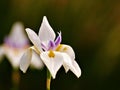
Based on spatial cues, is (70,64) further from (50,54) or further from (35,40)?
(35,40)

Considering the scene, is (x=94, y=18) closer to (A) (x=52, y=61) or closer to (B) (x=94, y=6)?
(B) (x=94, y=6)

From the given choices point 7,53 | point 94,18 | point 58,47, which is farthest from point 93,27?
point 58,47

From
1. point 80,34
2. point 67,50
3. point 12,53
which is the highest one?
point 67,50

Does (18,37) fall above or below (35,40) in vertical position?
below

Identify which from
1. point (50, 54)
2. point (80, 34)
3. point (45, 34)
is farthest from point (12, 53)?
point (50, 54)

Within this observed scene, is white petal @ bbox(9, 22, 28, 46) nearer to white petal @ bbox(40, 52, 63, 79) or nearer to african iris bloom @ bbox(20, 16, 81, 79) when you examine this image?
african iris bloom @ bbox(20, 16, 81, 79)

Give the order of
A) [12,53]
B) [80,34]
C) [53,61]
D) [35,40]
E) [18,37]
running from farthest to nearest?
[80,34]
[18,37]
[12,53]
[35,40]
[53,61]
